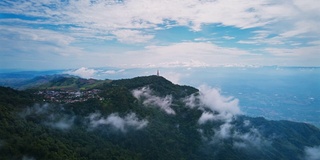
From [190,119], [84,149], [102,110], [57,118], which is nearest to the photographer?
[84,149]

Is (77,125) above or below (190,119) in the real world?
above

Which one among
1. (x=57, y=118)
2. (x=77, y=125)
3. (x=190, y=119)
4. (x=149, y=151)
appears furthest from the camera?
(x=190, y=119)

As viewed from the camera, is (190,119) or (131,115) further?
(190,119)

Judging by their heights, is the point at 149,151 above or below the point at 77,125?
below

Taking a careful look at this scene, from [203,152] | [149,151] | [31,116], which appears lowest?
[203,152]

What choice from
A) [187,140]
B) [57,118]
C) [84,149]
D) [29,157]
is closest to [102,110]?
[57,118]

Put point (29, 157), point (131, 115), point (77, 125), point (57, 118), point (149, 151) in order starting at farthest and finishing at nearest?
point (131, 115) → point (149, 151) → point (77, 125) → point (57, 118) → point (29, 157)

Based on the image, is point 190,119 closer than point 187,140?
No

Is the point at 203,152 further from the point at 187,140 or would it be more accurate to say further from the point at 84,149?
the point at 84,149

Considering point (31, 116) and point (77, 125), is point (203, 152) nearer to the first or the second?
point (77, 125)
